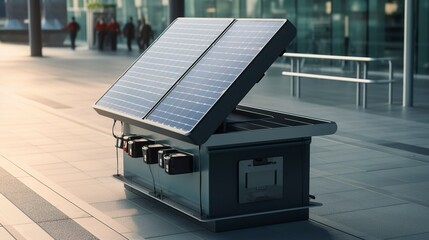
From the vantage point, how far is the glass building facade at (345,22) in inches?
910

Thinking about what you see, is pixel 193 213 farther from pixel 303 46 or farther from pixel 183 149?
pixel 303 46

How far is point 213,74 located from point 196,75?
0.28 meters

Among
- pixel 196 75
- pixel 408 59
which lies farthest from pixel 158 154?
A: pixel 408 59

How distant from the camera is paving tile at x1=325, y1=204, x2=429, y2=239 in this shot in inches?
263

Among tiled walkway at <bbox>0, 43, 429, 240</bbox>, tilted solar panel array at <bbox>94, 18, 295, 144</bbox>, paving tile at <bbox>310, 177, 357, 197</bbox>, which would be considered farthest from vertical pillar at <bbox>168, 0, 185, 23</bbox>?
paving tile at <bbox>310, 177, 357, 197</bbox>

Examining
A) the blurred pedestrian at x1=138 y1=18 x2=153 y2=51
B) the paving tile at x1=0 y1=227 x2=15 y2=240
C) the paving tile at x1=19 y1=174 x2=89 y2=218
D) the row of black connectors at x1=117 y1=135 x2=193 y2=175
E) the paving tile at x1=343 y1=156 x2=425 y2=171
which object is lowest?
the paving tile at x1=0 y1=227 x2=15 y2=240

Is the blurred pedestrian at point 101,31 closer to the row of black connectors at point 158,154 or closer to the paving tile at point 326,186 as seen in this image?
the paving tile at point 326,186

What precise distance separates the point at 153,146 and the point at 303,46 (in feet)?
70.5

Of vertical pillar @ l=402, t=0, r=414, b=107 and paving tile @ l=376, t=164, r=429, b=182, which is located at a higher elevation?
vertical pillar @ l=402, t=0, r=414, b=107

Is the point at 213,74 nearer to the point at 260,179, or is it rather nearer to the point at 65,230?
the point at 260,179

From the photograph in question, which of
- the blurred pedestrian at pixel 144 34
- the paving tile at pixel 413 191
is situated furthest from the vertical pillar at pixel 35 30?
the paving tile at pixel 413 191

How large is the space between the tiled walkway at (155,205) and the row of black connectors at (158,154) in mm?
492

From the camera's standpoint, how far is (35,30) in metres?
32.3

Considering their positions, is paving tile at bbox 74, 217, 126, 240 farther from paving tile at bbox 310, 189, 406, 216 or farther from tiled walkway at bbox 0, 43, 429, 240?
paving tile at bbox 310, 189, 406, 216
